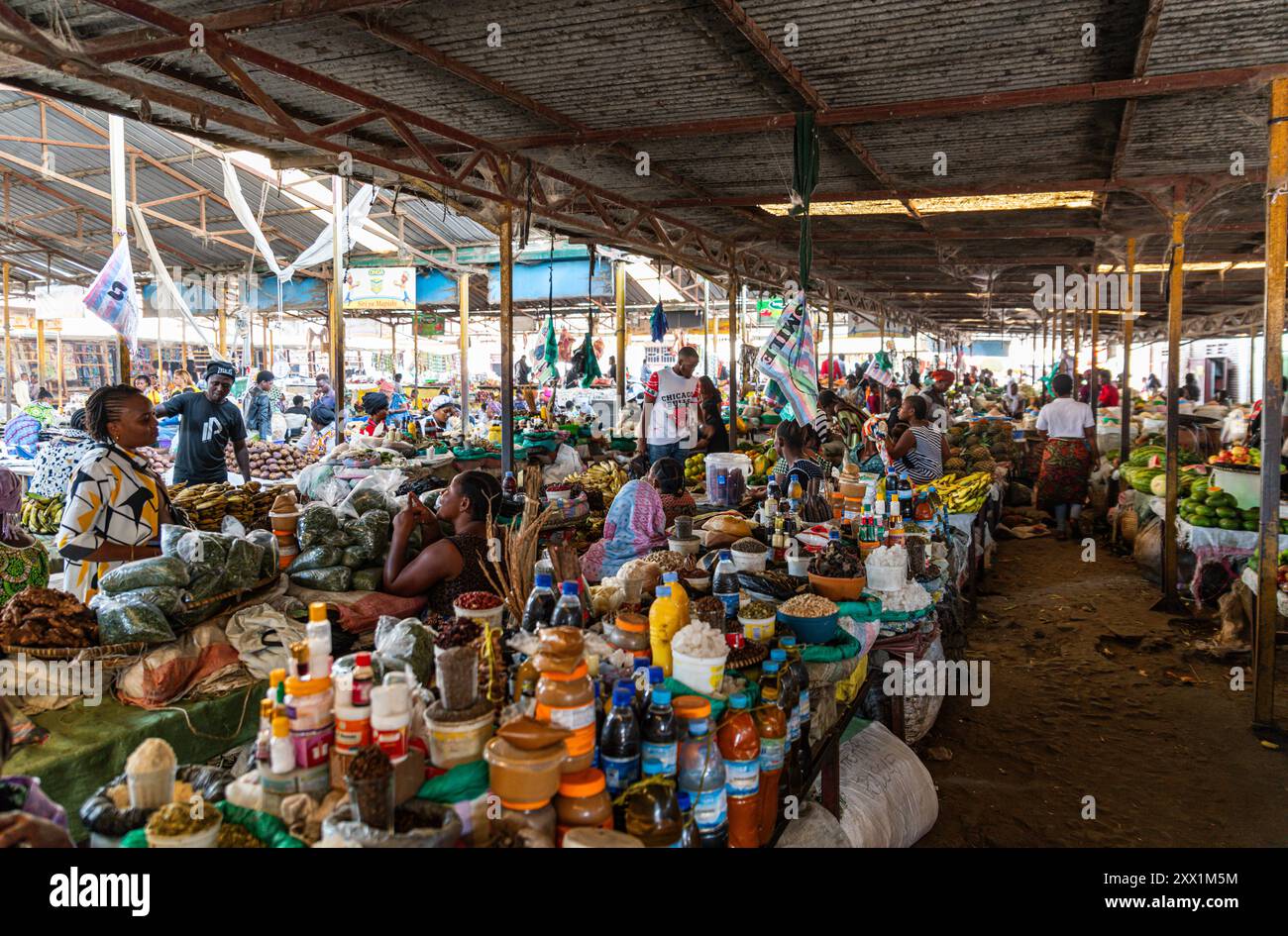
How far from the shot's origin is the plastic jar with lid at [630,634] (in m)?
2.51

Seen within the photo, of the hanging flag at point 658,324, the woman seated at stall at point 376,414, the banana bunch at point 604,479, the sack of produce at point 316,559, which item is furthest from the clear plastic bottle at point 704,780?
the hanging flag at point 658,324

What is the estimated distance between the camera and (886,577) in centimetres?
383

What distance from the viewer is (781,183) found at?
7.59 m

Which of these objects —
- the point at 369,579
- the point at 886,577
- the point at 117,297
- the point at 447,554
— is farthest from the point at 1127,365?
the point at 117,297

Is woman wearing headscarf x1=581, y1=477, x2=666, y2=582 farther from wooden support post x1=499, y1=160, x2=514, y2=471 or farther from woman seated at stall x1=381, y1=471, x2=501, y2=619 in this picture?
wooden support post x1=499, y1=160, x2=514, y2=471

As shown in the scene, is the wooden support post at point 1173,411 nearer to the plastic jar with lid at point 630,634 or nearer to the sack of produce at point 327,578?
the plastic jar with lid at point 630,634

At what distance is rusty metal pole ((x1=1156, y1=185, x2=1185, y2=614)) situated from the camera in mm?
6684

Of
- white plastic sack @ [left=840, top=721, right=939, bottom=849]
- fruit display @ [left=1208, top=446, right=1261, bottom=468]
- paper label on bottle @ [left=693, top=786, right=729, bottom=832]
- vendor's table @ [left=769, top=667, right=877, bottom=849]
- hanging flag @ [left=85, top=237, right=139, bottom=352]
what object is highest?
hanging flag @ [left=85, top=237, right=139, bottom=352]

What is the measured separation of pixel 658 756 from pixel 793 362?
369cm

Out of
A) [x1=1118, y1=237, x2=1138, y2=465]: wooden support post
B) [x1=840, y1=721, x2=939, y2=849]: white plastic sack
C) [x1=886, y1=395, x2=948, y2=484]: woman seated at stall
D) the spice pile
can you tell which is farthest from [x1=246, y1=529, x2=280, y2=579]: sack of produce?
[x1=1118, y1=237, x2=1138, y2=465]: wooden support post

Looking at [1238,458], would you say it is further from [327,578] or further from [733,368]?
[327,578]

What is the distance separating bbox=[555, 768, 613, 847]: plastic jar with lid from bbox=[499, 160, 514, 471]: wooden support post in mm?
5319

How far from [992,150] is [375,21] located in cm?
471
